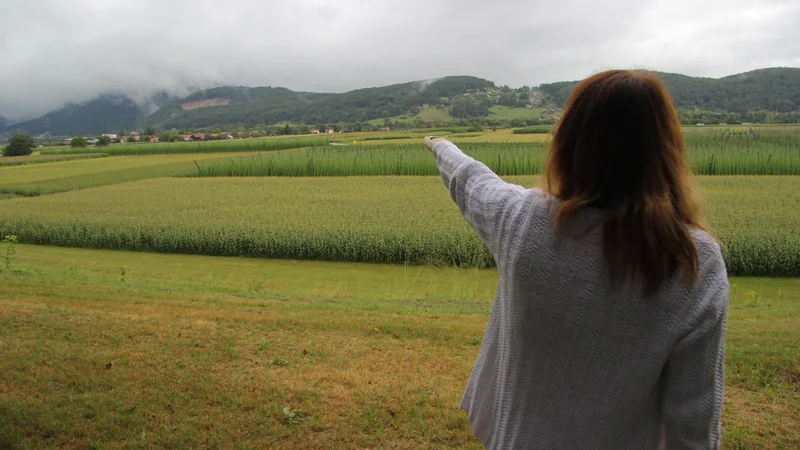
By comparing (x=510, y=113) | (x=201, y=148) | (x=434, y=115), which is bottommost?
(x=201, y=148)

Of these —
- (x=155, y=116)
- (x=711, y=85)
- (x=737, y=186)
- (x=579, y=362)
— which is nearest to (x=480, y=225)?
(x=579, y=362)

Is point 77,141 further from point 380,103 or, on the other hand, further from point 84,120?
point 380,103

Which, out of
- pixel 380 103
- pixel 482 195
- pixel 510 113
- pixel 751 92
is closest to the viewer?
pixel 482 195

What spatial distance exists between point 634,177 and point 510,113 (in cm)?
6871

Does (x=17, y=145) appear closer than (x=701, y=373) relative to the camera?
No

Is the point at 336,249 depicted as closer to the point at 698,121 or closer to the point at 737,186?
the point at 737,186

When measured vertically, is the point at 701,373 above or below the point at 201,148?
above

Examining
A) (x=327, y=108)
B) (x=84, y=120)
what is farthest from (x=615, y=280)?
(x=327, y=108)

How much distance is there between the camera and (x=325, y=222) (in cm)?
1631

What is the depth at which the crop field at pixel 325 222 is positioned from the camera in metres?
13.1

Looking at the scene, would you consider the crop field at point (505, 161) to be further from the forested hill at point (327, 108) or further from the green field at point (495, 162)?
the forested hill at point (327, 108)

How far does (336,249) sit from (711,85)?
32.4m

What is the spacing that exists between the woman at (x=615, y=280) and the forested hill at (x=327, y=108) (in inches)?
3988

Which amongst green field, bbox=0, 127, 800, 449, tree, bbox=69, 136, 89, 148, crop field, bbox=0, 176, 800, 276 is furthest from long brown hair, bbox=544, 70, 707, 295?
tree, bbox=69, 136, 89, 148
